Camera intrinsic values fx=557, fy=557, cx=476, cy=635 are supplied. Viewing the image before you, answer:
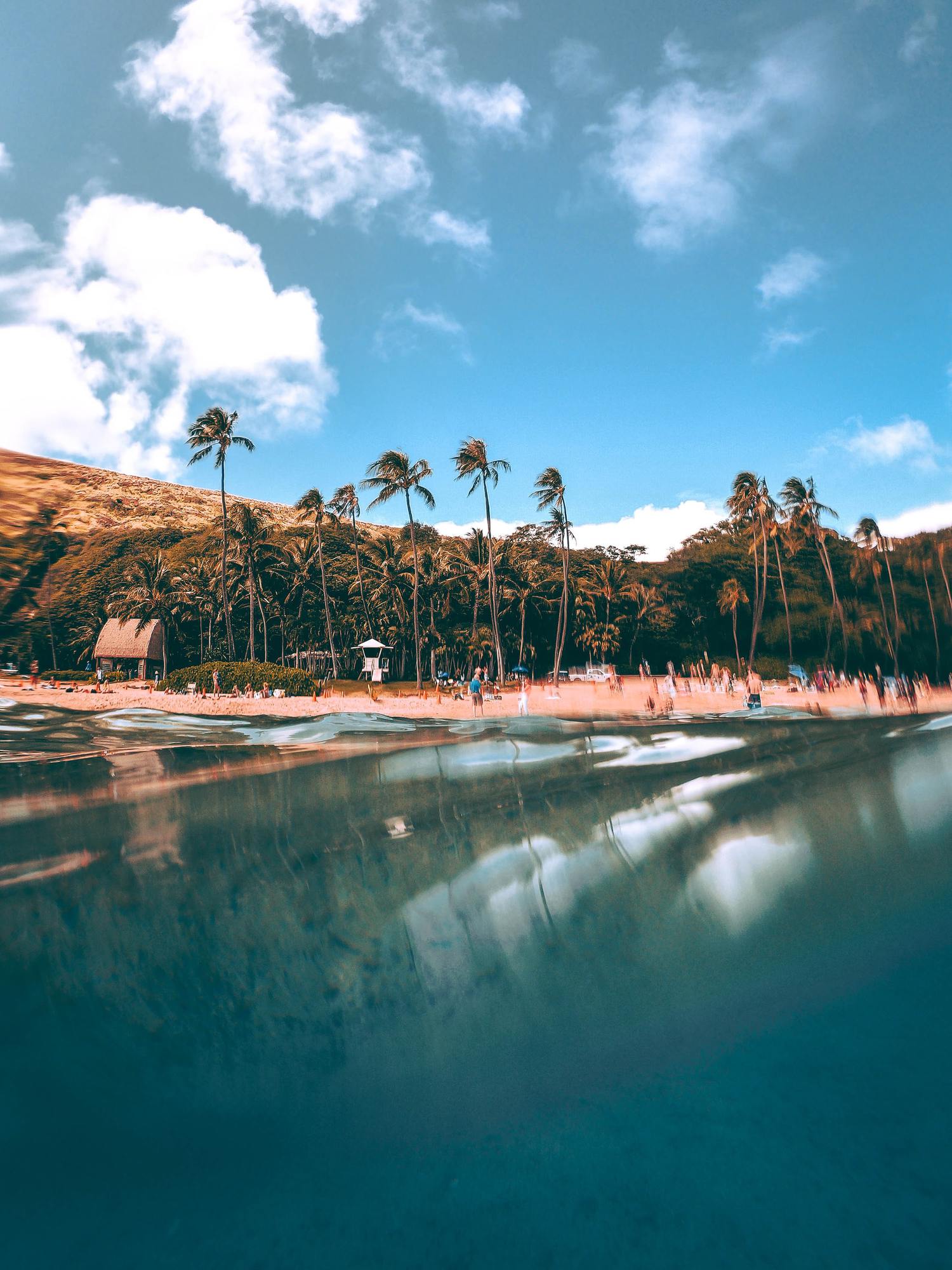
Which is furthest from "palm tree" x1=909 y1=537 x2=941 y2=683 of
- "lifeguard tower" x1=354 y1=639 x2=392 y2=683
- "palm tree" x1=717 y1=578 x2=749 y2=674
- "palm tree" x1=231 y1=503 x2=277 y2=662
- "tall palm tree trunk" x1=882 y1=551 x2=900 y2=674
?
"palm tree" x1=231 y1=503 x2=277 y2=662

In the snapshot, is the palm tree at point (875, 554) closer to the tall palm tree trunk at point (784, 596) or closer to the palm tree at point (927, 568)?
the palm tree at point (927, 568)

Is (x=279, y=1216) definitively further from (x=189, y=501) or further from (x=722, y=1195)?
(x=189, y=501)

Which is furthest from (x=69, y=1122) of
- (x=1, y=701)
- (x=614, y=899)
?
(x=614, y=899)

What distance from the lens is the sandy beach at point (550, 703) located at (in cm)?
1104

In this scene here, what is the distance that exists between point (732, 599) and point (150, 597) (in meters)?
14.2

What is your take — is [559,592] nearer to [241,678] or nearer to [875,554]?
[875,554]

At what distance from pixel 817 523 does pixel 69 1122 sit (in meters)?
17.8

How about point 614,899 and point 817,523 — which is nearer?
point 614,899

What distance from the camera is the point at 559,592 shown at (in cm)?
2428

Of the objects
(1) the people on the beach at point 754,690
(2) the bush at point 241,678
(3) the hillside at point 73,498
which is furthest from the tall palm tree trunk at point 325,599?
(1) the people on the beach at point 754,690

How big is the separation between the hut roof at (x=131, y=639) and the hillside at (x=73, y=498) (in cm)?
207

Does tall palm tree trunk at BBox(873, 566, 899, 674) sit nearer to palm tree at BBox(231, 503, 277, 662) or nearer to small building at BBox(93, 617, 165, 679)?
small building at BBox(93, 617, 165, 679)

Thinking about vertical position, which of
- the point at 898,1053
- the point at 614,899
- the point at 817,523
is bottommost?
the point at 898,1053

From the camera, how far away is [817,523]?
46.7 ft
